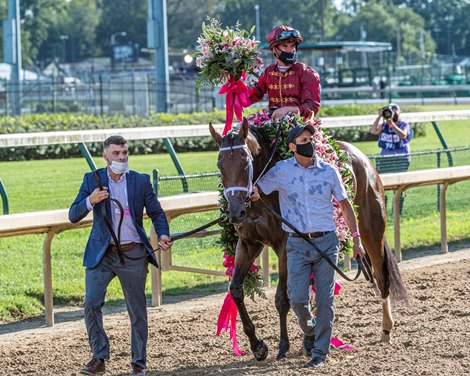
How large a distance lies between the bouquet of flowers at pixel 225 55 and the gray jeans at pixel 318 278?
150 centimetres

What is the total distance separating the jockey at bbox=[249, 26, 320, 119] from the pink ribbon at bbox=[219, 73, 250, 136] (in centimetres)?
18

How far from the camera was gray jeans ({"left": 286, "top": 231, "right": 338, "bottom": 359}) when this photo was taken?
20.7 ft

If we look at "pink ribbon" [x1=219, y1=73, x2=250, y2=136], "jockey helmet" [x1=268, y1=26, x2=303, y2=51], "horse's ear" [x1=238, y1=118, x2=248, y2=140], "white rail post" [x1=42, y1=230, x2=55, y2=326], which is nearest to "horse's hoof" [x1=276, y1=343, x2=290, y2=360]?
"horse's ear" [x1=238, y1=118, x2=248, y2=140]

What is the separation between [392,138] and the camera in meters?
13.6

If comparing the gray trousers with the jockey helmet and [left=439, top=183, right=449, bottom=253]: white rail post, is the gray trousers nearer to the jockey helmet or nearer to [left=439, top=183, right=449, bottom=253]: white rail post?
the jockey helmet

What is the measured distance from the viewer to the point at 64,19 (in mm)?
123750

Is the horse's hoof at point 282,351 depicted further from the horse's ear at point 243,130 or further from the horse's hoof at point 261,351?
the horse's ear at point 243,130

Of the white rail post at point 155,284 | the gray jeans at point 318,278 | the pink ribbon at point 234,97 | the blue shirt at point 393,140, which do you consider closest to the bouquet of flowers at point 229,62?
the pink ribbon at point 234,97

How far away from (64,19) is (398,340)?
120415 millimetres

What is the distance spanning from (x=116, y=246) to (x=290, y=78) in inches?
72.4

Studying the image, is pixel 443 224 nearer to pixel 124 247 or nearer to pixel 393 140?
pixel 393 140

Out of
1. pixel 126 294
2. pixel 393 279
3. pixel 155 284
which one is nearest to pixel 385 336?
pixel 393 279

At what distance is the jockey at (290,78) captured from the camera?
717cm

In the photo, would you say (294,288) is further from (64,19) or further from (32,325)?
(64,19)
